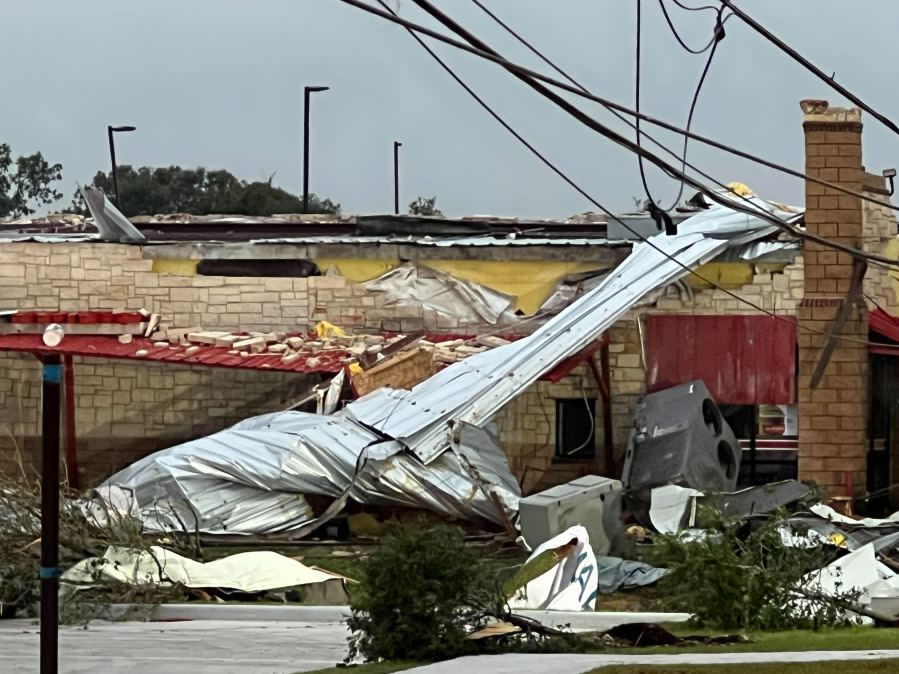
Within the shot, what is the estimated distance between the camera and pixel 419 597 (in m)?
10.4

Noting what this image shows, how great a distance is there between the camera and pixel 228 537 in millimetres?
20266

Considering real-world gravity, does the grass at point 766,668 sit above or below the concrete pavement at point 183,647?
above

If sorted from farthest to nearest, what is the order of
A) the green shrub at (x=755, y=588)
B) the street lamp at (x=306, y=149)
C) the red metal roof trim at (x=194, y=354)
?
the street lamp at (x=306, y=149), the red metal roof trim at (x=194, y=354), the green shrub at (x=755, y=588)

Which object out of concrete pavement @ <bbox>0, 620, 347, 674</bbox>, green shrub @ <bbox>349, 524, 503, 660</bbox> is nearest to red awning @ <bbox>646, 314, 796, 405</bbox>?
concrete pavement @ <bbox>0, 620, 347, 674</bbox>

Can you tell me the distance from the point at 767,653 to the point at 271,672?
2.98 meters

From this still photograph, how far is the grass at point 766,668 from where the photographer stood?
970 cm

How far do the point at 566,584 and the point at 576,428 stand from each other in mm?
8036

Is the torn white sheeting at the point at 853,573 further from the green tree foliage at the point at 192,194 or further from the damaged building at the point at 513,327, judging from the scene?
the green tree foliage at the point at 192,194

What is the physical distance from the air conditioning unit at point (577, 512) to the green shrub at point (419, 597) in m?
7.32

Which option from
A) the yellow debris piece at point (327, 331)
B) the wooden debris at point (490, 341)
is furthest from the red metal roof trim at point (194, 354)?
the wooden debris at point (490, 341)

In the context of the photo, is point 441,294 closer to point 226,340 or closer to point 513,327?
point 513,327

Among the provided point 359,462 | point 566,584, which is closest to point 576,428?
point 359,462

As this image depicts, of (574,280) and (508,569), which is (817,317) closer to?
(574,280)

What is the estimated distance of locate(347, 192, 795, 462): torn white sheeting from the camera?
20.6 m
